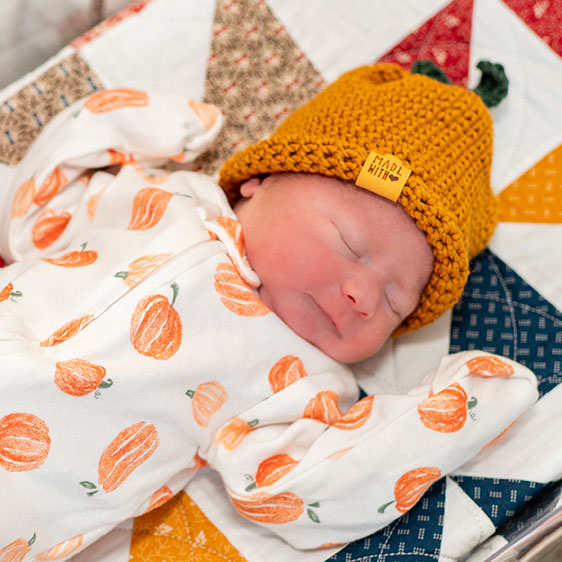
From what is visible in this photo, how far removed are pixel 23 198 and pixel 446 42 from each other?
0.89 meters

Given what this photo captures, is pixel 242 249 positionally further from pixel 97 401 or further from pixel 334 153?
pixel 97 401

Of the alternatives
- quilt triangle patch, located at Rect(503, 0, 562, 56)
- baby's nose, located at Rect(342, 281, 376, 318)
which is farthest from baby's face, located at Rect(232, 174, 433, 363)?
quilt triangle patch, located at Rect(503, 0, 562, 56)

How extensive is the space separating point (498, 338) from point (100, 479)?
72 centimetres

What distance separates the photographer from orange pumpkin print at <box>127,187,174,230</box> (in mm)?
1172

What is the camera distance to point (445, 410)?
1.09 metres

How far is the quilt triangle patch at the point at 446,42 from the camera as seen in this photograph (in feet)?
4.80

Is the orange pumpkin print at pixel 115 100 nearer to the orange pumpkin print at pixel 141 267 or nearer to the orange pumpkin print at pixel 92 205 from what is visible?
the orange pumpkin print at pixel 92 205

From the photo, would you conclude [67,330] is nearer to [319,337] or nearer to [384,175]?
[319,337]

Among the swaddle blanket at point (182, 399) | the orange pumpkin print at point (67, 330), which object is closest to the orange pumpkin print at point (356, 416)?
the swaddle blanket at point (182, 399)

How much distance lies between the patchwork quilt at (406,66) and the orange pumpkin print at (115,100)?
0.47ft

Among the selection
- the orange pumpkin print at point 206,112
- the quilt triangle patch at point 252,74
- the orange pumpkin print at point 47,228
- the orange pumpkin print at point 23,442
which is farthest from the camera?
the quilt triangle patch at point 252,74

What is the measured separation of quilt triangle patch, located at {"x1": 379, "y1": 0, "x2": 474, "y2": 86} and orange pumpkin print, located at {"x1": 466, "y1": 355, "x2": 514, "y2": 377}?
0.62m

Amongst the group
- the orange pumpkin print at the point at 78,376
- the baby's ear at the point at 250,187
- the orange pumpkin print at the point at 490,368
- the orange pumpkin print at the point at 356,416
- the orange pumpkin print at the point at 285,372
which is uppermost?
the baby's ear at the point at 250,187

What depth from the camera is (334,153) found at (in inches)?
43.8
